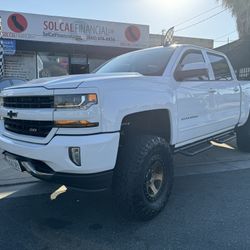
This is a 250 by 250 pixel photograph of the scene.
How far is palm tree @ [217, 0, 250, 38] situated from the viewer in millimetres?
15195

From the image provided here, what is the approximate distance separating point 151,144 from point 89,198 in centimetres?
132

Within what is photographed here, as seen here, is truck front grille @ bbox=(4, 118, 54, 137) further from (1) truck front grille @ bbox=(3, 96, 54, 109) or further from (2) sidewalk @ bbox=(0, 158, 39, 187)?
(2) sidewalk @ bbox=(0, 158, 39, 187)

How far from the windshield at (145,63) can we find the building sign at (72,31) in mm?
10321

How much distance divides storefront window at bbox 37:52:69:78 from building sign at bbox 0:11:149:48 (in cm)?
119

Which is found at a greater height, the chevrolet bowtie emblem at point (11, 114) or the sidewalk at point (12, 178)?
the chevrolet bowtie emblem at point (11, 114)

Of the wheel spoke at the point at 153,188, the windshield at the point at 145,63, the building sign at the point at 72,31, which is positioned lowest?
the wheel spoke at the point at 153,188

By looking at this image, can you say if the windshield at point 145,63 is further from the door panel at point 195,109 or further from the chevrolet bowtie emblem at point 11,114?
the chevrolet bowtie emblem at point 11,114

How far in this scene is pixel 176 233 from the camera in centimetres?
348

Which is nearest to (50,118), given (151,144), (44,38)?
(151,144)

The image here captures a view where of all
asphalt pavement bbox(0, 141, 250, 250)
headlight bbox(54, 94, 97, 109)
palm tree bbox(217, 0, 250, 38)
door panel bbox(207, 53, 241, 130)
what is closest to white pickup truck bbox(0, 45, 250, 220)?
headlight bbox(54, 94, 97, 109)

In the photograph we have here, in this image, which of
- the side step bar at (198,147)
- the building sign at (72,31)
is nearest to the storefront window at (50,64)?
the building sign at (72,31)

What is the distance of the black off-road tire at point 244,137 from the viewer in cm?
693

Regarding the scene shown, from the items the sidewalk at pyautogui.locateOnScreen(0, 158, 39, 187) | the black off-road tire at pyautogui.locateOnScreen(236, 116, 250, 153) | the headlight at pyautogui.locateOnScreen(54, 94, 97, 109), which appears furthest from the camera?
the black off-road tire at pyautogui.locateOnScreen(236, 116, 250, 153)

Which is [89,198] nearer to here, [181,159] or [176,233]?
[176,233]
